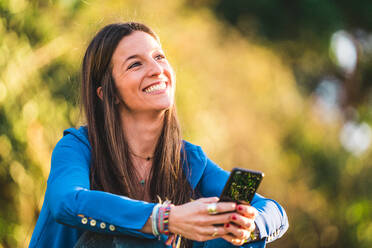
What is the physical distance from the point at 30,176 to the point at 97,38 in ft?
5.54

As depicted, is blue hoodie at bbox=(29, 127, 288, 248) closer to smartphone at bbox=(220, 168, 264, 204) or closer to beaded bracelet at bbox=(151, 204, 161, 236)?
beaded bracelet at bbox=(151, 204, 161, 236)

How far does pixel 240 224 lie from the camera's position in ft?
5.27

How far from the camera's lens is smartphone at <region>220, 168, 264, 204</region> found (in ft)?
5.08

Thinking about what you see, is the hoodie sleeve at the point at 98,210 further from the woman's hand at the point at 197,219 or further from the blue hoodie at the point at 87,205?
the woman's hand at the point at 197,219

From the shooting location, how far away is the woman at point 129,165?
1.58 m

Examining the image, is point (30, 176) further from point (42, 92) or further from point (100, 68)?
point (100, 68)

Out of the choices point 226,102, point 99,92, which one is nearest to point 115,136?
point 99,92

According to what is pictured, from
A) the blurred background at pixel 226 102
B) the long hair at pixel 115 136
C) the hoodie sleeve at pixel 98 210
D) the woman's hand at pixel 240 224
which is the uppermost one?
the blurred background at pixel 226 102

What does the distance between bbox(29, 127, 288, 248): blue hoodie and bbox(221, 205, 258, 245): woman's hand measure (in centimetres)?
14

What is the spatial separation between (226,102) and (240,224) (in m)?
5.40

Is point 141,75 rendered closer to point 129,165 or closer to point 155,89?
point 155,89

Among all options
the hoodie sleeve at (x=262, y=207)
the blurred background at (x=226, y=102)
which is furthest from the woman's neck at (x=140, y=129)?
the blurred background at (x=226, y=102)

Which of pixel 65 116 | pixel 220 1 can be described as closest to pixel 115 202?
pixel 65 116

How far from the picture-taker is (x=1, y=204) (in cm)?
346
